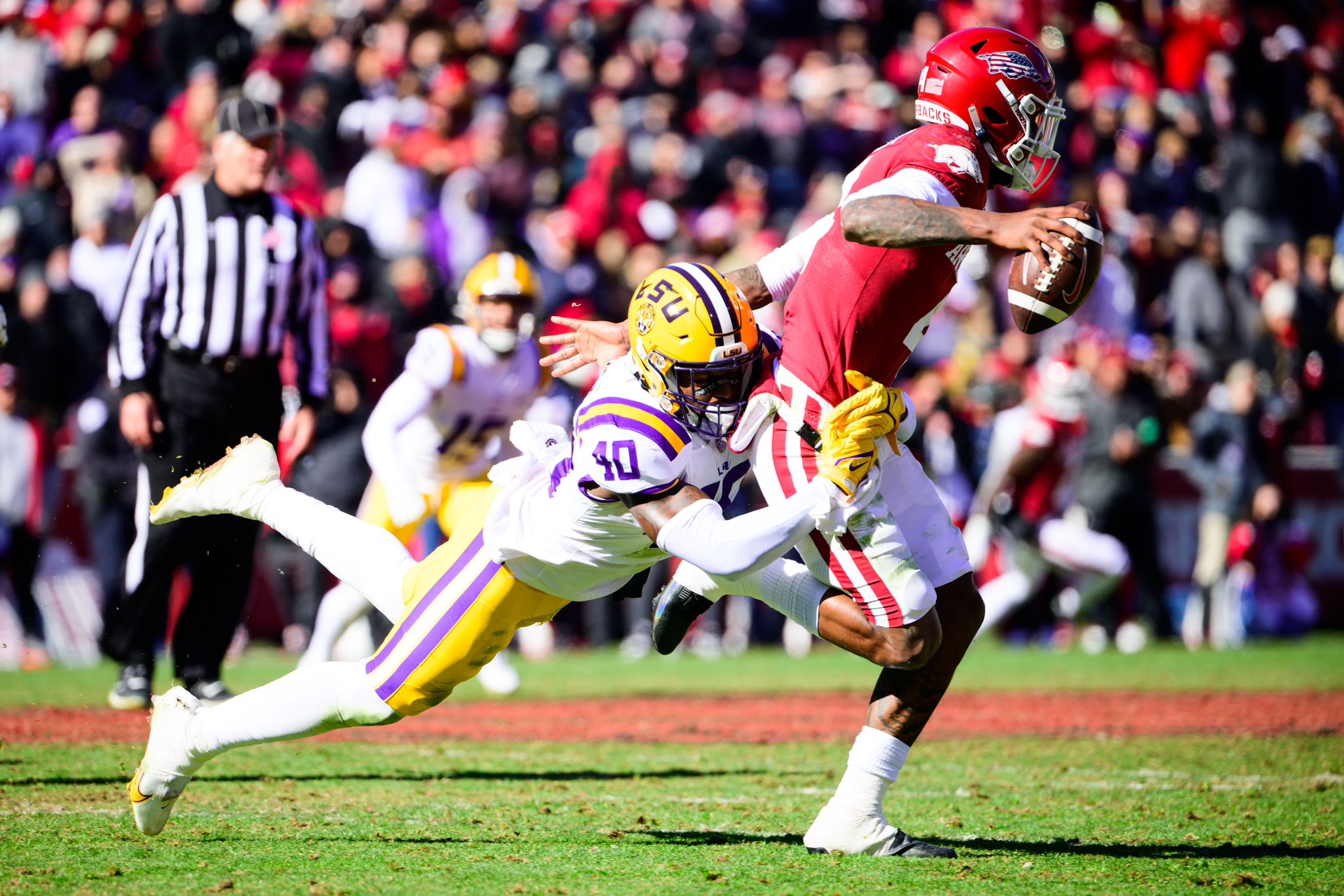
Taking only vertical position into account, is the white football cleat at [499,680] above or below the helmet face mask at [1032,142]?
below

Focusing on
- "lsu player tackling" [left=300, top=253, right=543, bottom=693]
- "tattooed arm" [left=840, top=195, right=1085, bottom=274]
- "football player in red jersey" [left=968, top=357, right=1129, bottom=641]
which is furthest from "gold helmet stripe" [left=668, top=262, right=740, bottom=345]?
"football player in red jersey" [left=968, top=357, right=1129, bottom=641]

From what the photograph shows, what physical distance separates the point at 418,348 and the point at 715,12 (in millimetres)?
9155

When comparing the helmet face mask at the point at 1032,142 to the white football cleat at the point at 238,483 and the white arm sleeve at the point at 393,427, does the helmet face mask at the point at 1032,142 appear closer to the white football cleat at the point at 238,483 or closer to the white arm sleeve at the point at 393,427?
the white football cleat at the point at 238,483

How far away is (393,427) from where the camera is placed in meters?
7.42

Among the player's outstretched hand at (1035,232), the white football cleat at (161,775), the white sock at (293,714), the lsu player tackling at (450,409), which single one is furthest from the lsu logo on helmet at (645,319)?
the lsu player tackling at (450,409)

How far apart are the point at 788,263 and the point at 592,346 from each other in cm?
63

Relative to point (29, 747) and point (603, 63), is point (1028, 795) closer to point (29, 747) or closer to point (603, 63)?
point (29, 747)

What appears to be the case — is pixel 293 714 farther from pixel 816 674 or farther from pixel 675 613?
pixel 816 674

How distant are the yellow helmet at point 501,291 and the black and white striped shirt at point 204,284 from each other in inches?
43.3

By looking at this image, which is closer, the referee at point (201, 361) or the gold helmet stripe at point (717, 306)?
the gold helmet stripe at point (717, 306)

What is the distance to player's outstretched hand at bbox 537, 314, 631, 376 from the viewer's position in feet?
14.7

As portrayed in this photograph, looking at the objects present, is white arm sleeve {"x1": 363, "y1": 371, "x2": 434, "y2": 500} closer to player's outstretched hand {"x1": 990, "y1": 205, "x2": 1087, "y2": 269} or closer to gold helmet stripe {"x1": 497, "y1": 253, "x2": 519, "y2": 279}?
gold helmet stripe {"x1": 497, "y1": 253, "x2": 519, "y2": 279}

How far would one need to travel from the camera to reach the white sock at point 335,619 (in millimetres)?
7480

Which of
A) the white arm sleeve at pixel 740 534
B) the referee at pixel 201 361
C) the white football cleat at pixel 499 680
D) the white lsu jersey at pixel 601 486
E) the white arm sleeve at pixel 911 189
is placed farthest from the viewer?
the white football cleat at pixel 499 680
